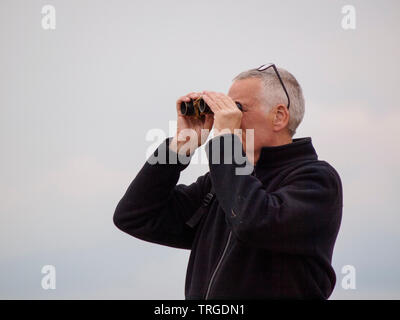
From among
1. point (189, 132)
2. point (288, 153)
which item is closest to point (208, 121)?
point (189, 132)

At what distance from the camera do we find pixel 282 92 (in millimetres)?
1573

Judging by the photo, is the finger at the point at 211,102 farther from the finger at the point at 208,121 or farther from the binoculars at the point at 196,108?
the finger at the point at 208,121

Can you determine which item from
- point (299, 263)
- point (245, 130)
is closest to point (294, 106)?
point (245, 130)

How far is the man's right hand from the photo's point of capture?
1.70 metres

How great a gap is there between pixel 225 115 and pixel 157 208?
0.38 m

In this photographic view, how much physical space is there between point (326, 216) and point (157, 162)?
0.52m

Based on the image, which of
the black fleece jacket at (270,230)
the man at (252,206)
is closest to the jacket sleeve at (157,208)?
the man at (252,206)

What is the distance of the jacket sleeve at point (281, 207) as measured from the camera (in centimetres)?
131

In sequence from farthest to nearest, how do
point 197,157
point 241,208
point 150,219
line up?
point 197,157, point 150,219, point 241,208

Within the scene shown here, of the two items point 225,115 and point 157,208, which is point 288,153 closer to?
point 225,115

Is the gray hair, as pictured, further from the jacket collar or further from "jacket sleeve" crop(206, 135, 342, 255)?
"jacket sleeve" crop(206, 135, 342, 255)

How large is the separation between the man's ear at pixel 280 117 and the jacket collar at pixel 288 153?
0.06 metres

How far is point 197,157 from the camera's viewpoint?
2221 mm
